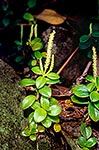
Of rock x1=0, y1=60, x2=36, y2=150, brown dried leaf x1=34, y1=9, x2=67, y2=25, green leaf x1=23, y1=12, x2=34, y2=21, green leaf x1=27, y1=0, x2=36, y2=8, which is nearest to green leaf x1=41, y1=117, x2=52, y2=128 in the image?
rock x1=0, y1=60, x2=36, y2=150

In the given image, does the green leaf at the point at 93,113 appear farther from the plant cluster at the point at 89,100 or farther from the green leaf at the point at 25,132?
the green leaf at the point at 25,132

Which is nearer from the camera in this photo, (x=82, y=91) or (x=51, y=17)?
(x=82, y=91)

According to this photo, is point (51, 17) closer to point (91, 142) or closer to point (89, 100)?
point (89, 100)

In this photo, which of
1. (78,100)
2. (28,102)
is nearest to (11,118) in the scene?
(28,102)

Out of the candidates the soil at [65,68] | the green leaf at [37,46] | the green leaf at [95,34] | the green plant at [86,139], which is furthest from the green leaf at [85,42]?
the green plant at [86,139]

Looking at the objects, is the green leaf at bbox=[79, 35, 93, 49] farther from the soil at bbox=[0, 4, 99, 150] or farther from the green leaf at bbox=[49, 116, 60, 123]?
the green leaf at bbox=[49, 116, 60, 123]

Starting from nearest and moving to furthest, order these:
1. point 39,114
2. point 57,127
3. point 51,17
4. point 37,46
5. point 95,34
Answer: point 39,114 < point 57,127 < point 95,34 < point 37,46 < point 51,17

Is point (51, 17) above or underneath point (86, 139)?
above

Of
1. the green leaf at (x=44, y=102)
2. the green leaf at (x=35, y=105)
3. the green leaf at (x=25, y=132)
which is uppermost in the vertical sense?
the green leaf at (x=44, y=102)
